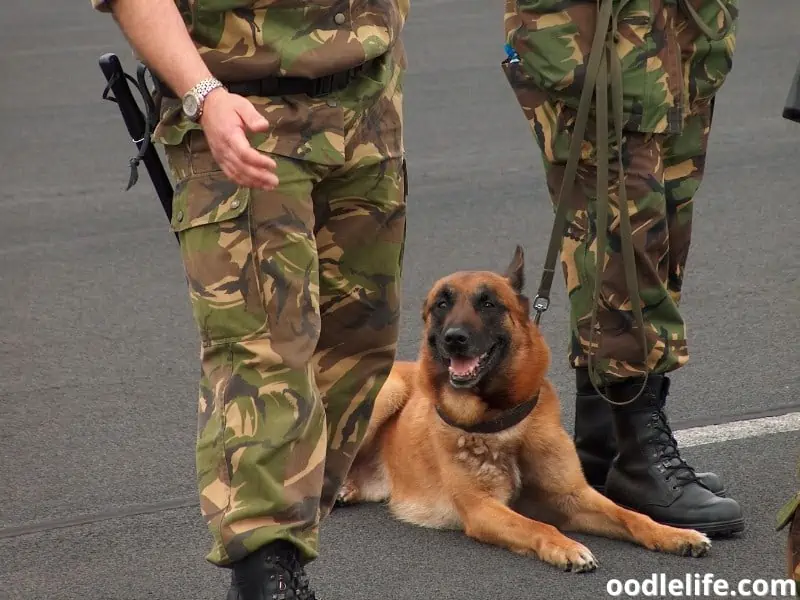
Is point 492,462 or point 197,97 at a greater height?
point 197,97

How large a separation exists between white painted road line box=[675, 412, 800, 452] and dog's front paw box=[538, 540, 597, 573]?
0.87m

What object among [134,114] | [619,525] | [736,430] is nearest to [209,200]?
[134,114]

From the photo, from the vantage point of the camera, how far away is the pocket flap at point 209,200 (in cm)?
288

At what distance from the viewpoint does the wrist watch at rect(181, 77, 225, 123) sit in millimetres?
2727

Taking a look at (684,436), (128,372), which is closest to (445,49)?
(128,372)

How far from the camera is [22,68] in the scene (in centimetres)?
1347

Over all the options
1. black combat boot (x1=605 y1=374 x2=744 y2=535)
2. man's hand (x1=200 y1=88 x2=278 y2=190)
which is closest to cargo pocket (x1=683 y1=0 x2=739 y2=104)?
black combat boot (x1=605 y1=374 x2=744 y2=535)

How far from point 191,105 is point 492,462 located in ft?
5.60

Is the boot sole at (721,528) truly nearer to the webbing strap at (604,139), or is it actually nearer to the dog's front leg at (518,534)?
the dog's front leg at (518,534)

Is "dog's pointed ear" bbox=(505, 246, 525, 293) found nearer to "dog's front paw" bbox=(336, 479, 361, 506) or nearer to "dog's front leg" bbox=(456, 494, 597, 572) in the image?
"dog's front leg" bbox=(456, 494, 597, 572)

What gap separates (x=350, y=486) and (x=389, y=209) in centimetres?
140

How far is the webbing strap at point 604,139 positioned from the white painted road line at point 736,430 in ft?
2.49

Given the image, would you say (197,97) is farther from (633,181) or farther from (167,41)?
(633,181)

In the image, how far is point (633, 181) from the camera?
3.80 m
